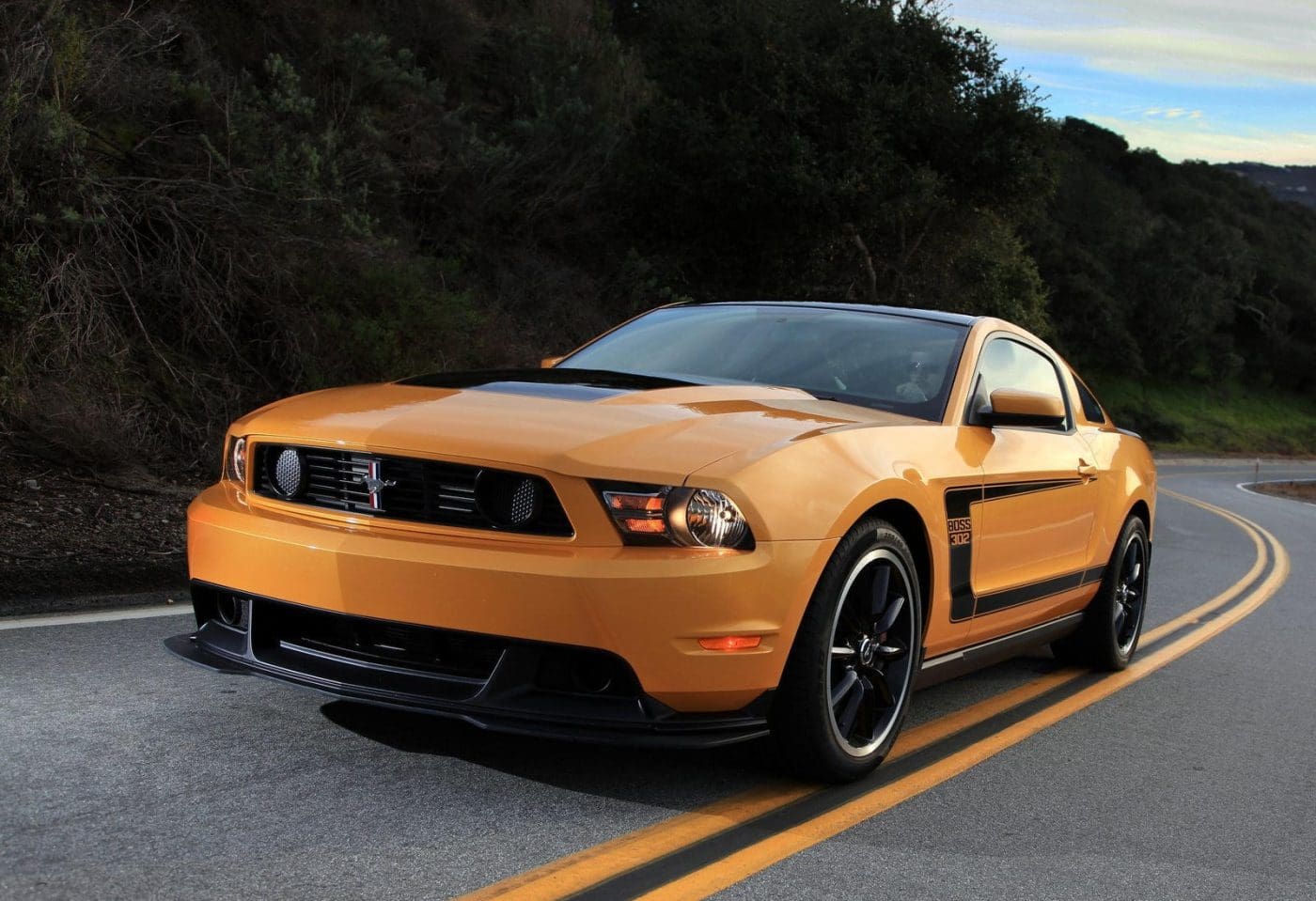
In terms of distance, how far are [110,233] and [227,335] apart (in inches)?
49.4

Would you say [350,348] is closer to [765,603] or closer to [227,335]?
[227,335]

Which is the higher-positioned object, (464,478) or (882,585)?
(464,478)

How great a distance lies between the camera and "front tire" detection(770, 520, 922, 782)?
3934 mm

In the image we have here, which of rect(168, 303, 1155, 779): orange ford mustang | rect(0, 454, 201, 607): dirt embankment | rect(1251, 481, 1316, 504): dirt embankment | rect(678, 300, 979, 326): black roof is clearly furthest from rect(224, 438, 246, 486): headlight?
rect(1251, 481, 1316, 504): dirt embankment

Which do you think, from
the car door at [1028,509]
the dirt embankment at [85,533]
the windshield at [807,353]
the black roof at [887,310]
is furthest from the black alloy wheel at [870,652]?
the dirt embankment at [85,533]

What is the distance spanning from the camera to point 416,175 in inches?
740

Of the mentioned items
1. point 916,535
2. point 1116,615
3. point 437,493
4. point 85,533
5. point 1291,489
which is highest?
point 437,493

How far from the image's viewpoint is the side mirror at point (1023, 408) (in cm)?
500

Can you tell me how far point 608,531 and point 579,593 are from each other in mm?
209

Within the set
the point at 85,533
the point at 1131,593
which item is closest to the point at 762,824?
the point at 1131,593

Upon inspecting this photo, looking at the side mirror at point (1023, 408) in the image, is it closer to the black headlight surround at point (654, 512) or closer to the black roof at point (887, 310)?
the black roof at point (887, 310)

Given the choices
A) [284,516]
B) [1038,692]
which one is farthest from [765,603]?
[1038,692]

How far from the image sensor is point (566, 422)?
396 cm

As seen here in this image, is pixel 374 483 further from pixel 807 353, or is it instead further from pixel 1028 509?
pixel 1028 509
